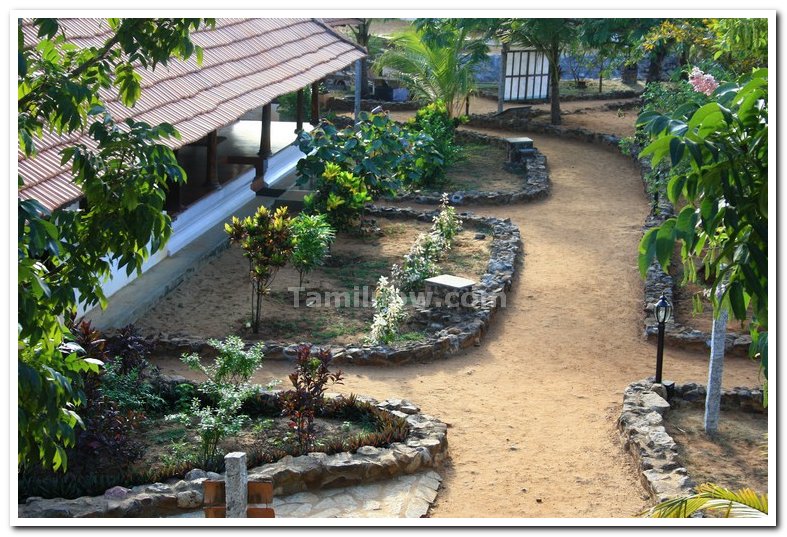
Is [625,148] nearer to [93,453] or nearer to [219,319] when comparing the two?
[219,319]

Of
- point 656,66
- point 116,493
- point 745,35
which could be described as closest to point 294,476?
point 116,493

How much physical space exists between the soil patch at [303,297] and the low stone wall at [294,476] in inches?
105

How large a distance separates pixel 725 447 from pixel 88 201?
5.41 m

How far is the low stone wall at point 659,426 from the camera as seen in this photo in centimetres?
747

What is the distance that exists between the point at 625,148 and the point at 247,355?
9600 mm

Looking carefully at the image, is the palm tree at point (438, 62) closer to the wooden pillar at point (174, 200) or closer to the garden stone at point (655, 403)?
the wooden pillar at point (174, 200)

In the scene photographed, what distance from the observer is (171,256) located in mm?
13039

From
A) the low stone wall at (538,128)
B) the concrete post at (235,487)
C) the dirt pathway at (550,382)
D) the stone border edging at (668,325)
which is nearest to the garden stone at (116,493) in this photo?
the concrete post at (235,487)

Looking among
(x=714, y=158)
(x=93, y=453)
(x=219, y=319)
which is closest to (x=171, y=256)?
(x=219, y=319)

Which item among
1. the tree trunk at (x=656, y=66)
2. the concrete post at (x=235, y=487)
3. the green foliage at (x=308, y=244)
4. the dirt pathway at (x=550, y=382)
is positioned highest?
the tree trunk at (x=656, y=66)

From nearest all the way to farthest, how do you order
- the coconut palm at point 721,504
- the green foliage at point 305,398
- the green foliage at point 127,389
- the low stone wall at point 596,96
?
the coconut palm at point 721,504 → the green foliage at point 305,398 → the green foliage at point 127,389 → the low stone wall at point 596,96

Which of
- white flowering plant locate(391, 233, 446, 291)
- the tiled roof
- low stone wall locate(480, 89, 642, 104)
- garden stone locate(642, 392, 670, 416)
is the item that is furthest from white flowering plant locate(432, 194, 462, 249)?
low stone wall locate(480, 89, 642, 104)

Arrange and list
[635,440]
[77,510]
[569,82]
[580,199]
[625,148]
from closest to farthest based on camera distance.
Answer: [77,510] → [635,440] → [625,148] → [580,199] → [569,82]

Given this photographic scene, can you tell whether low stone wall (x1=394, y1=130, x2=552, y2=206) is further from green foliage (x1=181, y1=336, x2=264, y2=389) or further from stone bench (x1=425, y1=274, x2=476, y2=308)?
green foliage (x1=181, y1=336, x2=264, y2=389)
